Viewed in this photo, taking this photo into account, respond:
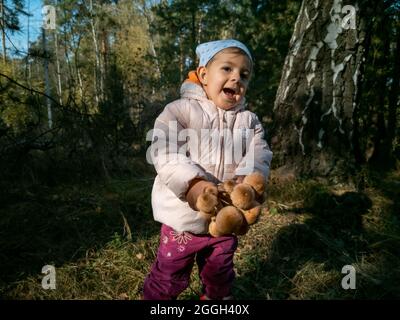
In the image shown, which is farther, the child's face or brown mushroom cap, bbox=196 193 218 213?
the child's face

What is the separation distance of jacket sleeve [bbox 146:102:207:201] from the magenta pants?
20.6 inches

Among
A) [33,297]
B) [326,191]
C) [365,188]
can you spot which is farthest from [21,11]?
[365,188]

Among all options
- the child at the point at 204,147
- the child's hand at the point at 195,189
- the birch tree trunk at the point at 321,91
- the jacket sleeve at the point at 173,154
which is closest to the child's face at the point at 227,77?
the child at the point at 204,147

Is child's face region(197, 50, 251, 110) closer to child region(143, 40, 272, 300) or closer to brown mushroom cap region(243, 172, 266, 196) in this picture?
child region(143, 40, 272, 300)

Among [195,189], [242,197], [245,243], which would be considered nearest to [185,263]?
[195,189]

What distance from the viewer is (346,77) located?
356 cm

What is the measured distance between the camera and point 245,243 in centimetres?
300

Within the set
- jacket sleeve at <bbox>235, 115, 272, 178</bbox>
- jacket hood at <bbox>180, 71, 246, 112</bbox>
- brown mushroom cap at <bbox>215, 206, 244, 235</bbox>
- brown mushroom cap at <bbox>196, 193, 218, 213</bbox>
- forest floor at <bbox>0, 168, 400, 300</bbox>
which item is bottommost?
forest floor at <bbox>0, 168, 400, 300</bbox>

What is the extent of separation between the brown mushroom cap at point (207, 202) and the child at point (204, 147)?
0.94 feet

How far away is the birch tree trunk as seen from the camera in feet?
11.5

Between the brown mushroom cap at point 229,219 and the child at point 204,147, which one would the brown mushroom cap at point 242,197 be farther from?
the child at point 204,147

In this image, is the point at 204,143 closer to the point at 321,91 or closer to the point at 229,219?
the point at 229,219

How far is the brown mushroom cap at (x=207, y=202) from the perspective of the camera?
107 cm

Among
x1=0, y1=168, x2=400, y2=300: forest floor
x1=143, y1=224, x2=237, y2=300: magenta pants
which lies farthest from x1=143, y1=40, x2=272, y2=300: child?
x1=0, y1=168, x2=400, y2=300: forest floor
